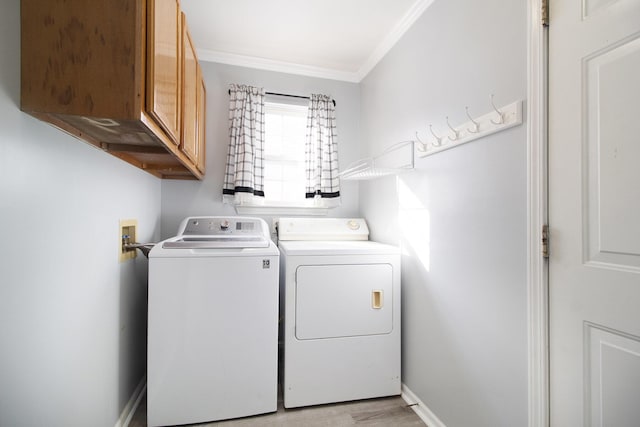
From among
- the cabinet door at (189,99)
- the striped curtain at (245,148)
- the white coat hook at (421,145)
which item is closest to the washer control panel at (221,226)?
the striped curtain at (245,148)

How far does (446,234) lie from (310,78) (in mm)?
1937

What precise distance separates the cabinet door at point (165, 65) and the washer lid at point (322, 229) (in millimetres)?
1235

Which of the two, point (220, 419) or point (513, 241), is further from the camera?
point (220, 419)

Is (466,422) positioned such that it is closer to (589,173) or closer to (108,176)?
(589,173)

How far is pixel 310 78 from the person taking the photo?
8.82 feet

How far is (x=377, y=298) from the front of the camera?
1.92 meters

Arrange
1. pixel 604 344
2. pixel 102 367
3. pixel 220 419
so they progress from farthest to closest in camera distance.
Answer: pixel 220 419 → pixel 102 367 → pixel 604 344

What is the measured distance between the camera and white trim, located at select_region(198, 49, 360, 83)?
2.47 metres

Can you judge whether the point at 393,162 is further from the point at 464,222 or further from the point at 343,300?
the point at 343,300

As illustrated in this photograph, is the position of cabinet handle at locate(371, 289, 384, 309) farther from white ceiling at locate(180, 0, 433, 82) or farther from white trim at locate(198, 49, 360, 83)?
white trim at locate(198, 49, 360, 83)

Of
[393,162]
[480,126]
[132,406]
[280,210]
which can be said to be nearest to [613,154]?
[480,126]

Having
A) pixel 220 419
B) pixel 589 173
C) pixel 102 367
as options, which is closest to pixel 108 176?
pixel 102 367

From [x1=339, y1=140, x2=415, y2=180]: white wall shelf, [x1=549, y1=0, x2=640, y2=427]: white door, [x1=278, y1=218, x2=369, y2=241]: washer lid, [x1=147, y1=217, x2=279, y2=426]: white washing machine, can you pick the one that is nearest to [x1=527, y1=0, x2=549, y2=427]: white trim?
[x1=549, y1=0, x2=640, y2=427]: white door

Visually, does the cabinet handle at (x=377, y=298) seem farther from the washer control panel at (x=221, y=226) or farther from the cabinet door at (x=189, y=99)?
the cabinet door at (x=189, y=99)
